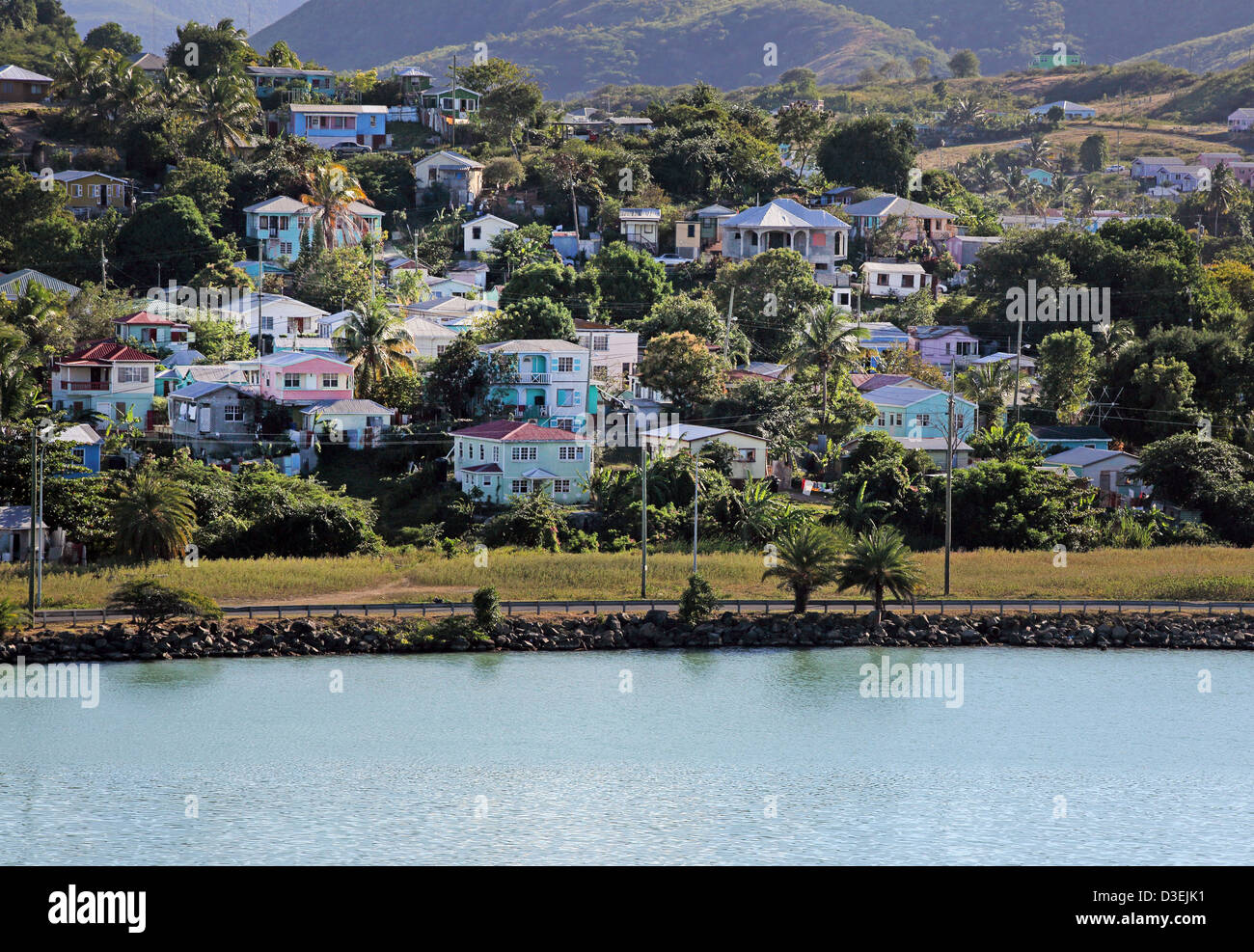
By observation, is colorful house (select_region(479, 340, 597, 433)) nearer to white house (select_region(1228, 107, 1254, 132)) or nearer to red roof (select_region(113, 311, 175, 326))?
red roof (select_region(113, 311, 175, 326))

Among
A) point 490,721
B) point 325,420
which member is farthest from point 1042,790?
point 325,420

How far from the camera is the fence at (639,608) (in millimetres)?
36438

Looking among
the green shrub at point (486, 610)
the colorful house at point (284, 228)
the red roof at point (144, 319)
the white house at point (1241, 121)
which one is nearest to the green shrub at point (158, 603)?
the green shrub at point (486, 610)

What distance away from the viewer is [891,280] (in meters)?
74.0

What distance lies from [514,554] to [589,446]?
6.05m

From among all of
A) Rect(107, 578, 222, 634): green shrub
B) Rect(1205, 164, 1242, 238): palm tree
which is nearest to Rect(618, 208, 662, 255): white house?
Rect(1205, 164, 1242, 238): palm tree

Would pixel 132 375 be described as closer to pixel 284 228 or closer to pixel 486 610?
pixel 486 610

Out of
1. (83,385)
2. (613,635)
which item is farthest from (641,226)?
(613,635)

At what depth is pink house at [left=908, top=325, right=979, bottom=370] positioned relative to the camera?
64688mm

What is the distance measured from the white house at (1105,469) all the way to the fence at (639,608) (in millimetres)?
9460

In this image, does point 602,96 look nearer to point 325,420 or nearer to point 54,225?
point 54,225

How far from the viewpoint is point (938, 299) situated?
7350 cm

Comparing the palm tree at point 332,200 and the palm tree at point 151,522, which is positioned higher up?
the palm tree at point 332,200

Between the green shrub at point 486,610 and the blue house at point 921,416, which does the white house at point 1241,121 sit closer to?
the blue house at point 921,416
